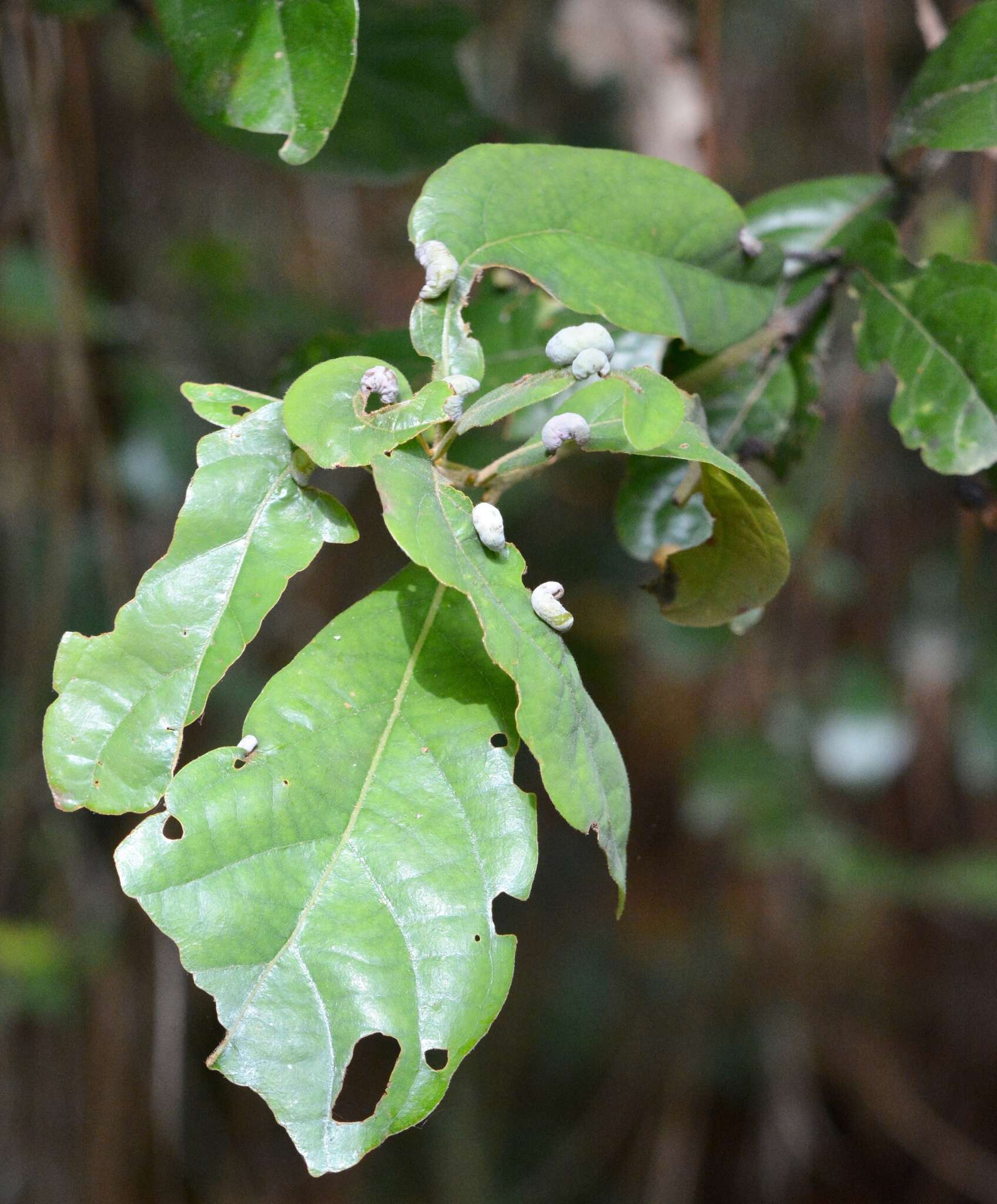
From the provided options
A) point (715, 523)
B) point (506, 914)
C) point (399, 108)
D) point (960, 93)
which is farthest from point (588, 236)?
point (506, 914)

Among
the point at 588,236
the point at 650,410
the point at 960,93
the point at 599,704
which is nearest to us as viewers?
the point at 650,410

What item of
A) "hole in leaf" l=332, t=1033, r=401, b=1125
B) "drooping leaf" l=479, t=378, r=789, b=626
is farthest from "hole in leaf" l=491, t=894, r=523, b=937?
"drooping leaf" l=479, t=378, r=789, b=626

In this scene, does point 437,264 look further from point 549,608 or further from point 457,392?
point 549,608

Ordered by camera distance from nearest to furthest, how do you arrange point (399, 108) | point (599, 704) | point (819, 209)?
point (819, 209) → point (399, 108) → point (599, 704)

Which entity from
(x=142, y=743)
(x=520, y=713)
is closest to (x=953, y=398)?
(x=520, y=713)

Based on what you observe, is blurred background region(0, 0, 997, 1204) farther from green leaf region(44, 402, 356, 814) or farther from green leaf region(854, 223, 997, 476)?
green leaf region(44, 402, 356, 814)

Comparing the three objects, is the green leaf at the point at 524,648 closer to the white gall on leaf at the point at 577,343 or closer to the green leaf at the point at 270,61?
the white gall on leaf at the point at 577,343
